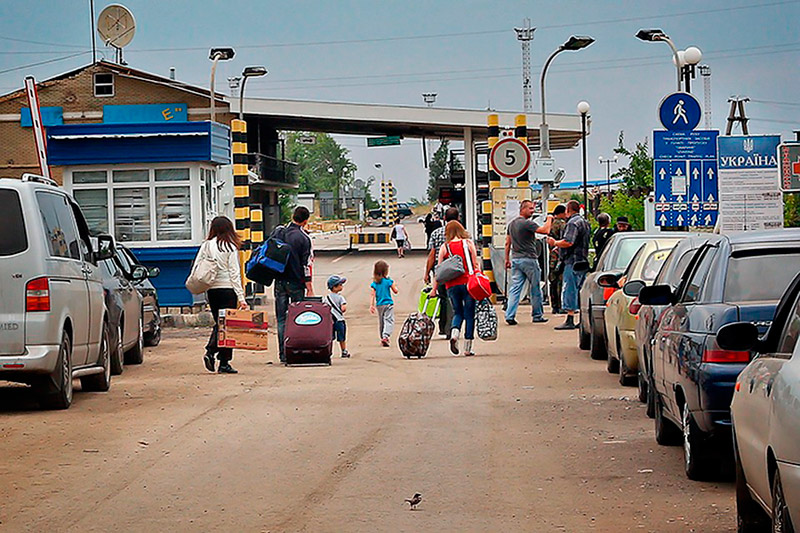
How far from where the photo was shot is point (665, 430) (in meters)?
9.88

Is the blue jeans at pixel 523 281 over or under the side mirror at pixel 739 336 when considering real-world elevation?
under

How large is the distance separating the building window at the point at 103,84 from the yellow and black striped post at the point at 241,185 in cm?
3225

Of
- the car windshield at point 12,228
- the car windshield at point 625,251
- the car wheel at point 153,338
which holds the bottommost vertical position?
the car wheel at point 153,338

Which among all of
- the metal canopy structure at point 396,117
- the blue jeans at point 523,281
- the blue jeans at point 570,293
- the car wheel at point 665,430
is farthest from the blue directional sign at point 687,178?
the metal canopy structure at point 396,117

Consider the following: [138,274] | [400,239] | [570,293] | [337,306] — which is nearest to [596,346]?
[337,306]

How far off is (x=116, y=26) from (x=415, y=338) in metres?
26.1

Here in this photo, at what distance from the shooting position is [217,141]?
26203mm

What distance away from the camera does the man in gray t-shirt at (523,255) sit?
883 inches

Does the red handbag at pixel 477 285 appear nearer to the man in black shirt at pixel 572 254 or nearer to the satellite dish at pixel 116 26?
the man in black shirt at pixel 572 254

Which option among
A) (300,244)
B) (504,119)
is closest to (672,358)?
(300,244)

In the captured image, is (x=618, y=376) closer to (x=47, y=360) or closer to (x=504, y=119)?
(x=47, y=360)

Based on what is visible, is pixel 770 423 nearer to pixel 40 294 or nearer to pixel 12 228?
pixel 40 294

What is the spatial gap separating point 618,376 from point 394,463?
6656 millimetres

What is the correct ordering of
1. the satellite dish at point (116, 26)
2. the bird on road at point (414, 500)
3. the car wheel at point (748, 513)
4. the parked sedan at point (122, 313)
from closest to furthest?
the car wheel at point (748, 513)
the bird on road at point (414, 500)
the parked sedan at point (122, 313)
the satellite dish at point (116, 26)
